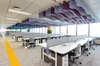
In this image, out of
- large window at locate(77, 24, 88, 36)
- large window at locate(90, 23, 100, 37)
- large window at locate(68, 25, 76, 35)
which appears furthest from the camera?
large window at locate(68, 25, 76, 35)

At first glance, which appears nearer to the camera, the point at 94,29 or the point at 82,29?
the point at 94,29

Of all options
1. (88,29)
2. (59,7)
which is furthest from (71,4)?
(88,29)

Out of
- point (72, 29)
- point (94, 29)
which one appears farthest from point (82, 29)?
point (72, 29)

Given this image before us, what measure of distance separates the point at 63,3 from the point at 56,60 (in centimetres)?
203

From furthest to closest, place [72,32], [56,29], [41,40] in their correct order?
1. [56,29]
2. [72,32]
3. [41,40]

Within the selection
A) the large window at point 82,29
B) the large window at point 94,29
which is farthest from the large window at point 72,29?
the large window at point 94,29

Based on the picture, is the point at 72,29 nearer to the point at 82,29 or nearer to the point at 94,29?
the point at 82,29

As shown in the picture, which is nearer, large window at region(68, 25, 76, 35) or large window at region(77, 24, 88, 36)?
large window at region(77, 24, 88, 36)

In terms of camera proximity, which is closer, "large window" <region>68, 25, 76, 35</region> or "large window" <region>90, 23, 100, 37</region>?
"large window" <region>90, 23, 100, 37</region>

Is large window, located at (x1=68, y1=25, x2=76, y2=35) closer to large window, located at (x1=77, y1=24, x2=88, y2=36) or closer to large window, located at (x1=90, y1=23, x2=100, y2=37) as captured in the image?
large window, located at (x1=77, y1=24, x2=88, y2=36)

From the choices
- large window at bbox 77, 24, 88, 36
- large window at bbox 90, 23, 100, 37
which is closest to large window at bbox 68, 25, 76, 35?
large window at bbox 77, 24, 88, 36

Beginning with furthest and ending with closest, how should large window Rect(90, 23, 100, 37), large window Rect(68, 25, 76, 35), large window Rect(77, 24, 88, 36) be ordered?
large window Rect(68, 25, 76, 35)
large window Rect(77, 24, 88, 36)
large window Rect(90, 23, 100, 37)

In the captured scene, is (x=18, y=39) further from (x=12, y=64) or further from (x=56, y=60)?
(x=56, y=60)

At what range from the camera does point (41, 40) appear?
6828 millimetres
